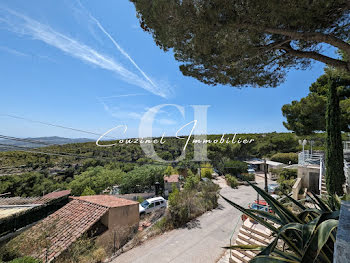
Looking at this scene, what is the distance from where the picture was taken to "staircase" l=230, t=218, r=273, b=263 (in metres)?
4.93

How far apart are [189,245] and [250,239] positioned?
7.90 feet

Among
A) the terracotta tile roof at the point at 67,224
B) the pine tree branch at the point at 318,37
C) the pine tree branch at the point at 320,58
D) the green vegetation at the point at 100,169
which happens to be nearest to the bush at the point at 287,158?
the green vegetation at the point at 100,169

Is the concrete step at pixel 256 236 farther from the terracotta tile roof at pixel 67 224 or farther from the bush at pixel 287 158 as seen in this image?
the bush at pixel 287 158

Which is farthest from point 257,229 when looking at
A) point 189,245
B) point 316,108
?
point 316,108

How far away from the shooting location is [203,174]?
719 inches

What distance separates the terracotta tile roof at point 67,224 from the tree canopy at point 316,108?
11.4 meters

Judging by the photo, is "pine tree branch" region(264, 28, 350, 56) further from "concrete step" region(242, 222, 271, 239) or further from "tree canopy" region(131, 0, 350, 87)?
"concrete step" region(242, 222, 271, 239)

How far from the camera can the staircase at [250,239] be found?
4.93 m

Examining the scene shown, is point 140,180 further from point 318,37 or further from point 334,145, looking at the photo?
point 318,37

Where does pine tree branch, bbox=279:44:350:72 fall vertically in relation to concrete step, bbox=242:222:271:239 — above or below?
above

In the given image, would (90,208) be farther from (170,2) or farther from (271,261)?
(170,2)

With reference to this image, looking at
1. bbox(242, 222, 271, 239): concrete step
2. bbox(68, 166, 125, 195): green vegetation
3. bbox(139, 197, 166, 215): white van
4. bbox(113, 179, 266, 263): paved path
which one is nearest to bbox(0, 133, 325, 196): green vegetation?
bbox(68, 166, 125, 195): green vegetation

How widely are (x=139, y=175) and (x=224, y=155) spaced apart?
55.9ft

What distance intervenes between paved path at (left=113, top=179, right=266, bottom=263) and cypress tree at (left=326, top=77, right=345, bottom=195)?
4860mm
